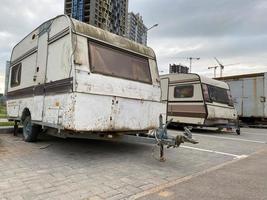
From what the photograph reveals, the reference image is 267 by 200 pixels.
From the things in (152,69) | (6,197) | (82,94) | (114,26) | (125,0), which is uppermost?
(125,0)

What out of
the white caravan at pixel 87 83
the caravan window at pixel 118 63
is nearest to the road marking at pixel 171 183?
the white caravan at pixel 87 83

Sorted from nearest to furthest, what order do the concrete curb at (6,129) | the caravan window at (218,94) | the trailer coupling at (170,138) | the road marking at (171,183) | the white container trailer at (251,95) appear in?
the road marking at (171,183) → the trailer coupling at (170,138) → the concrete curb at (6,129) → the caravan window at (218,94) → the white container trailer at (251,95)

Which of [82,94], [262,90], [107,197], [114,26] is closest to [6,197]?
[107,197]

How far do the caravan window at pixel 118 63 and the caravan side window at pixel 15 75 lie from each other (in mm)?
3643

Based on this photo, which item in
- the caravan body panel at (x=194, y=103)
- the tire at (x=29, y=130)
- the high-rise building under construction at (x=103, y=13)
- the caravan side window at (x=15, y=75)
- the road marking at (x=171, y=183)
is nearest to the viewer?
the road marking at (x=171, y=183)

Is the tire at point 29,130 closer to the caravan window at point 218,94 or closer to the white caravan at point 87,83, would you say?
the white caravan at point 87,83

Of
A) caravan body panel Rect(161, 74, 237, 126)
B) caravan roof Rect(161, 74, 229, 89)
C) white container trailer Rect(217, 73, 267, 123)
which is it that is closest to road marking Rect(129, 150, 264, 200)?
caravan body panel Rect(161, 74, 237, 126)

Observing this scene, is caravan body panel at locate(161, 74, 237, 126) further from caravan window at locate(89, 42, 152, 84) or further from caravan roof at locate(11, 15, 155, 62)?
caravan window at locate(89, 42, 152, 84)

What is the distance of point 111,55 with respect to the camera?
6.09 metres

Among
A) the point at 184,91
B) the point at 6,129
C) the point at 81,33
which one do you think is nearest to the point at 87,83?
the point at 81,33

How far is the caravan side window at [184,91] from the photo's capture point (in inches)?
486

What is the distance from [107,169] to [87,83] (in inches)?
63.9

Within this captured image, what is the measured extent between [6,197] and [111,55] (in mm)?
3557

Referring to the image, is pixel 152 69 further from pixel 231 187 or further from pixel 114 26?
pixel 114 26
